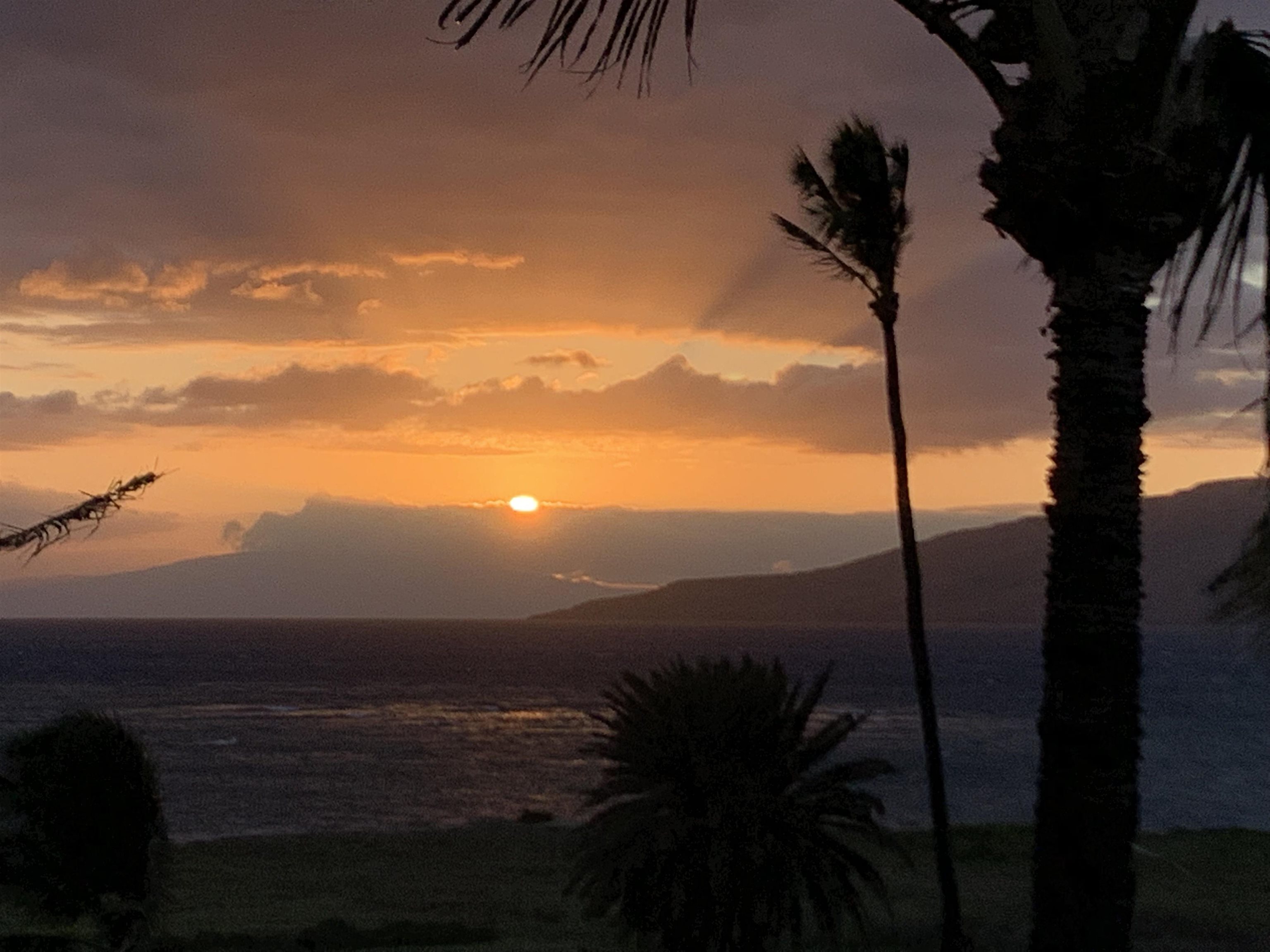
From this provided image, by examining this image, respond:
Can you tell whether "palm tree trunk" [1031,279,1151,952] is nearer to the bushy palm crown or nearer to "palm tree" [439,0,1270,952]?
"palm tree" [439,0,1270,952]

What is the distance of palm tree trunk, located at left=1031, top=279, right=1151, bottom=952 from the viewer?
639cm

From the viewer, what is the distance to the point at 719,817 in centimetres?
990

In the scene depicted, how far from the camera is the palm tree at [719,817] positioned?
9.92 m

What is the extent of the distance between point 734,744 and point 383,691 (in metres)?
133

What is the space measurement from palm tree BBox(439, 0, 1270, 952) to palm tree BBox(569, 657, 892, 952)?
3.55 metres

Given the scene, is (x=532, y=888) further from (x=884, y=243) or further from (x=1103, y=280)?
(x=1103, y=280)

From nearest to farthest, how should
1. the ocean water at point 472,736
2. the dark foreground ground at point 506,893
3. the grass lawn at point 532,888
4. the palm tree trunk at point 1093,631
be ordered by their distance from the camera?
the palm tree trunk at point 1093,631 → the dark foreground ground at point 506,893 → the grass lawn at point 532,888 → the ocean water at point 472,736

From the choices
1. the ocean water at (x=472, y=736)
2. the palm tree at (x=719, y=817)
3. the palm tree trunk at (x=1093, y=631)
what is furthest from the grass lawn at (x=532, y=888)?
the palm tree trunk at (x=1093, y=631)

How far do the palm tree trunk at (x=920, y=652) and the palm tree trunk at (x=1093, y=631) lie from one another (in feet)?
30.8

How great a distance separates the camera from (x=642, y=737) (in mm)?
10242

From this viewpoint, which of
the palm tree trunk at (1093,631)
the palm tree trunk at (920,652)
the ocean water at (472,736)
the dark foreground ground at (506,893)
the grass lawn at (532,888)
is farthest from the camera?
the ocean water at (472,736)

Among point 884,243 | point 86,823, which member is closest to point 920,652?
point 884,243

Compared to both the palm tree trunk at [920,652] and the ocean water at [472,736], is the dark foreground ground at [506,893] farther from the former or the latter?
the ocean water at [472,736]

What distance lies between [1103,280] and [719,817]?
4876mm
